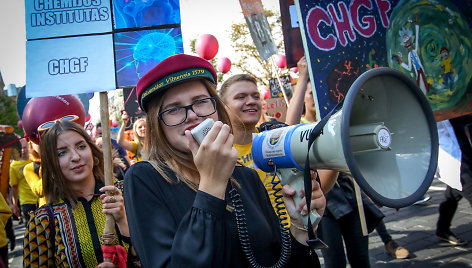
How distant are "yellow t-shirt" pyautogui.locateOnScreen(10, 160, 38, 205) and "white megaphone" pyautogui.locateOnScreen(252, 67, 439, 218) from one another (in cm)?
611

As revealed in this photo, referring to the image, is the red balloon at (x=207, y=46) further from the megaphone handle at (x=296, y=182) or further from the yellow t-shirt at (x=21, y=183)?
the megaphone handle at (x=296, y=182)

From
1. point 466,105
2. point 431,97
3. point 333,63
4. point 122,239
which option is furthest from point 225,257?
point 466,105

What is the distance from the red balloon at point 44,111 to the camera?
280cm

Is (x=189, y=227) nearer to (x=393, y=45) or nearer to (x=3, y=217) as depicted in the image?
(x=393, y=45)

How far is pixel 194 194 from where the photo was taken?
49.3 inches

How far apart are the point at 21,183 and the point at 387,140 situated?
6.74m

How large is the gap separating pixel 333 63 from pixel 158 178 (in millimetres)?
1764

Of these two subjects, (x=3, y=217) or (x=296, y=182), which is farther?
(x=3, y=217)

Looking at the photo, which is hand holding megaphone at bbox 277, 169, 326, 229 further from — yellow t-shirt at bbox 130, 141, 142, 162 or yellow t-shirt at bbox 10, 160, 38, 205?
yellow t-shirt at bbox 10, 160, 38, 205

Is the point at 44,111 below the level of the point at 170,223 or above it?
above

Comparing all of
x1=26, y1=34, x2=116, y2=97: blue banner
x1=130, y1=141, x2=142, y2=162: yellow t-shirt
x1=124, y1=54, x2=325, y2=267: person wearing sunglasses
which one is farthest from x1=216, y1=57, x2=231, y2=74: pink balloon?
x1=124, y1=54, x2=325, y2=267: person wearing sunglasses

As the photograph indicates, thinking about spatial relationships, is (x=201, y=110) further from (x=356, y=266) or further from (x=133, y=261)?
(x=356, y=266)

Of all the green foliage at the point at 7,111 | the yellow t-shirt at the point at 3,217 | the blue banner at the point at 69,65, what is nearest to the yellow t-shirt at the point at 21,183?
the yellow t-shirt at the point at 3,217

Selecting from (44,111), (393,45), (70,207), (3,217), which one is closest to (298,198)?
(70,207)
